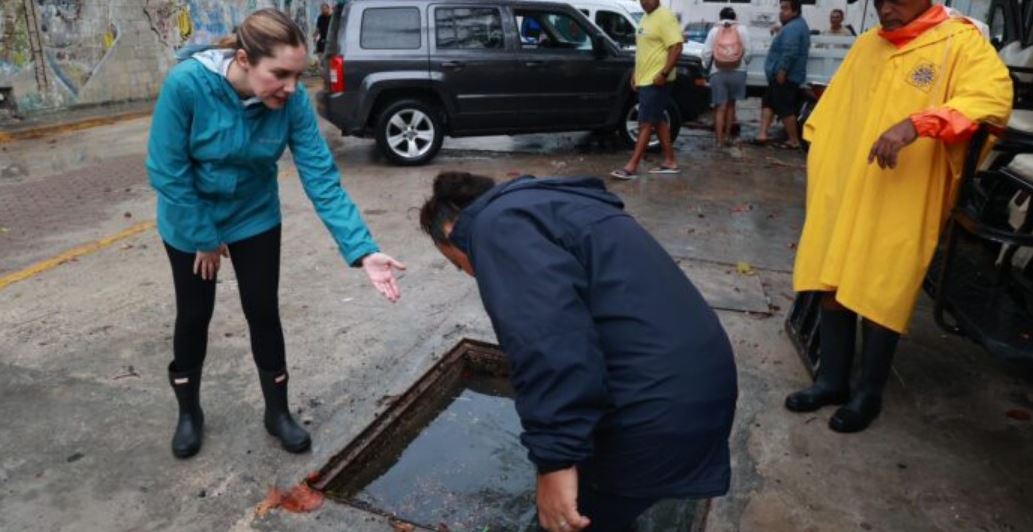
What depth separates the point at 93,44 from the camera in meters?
13.0

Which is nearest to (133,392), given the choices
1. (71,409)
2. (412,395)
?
(71,409)

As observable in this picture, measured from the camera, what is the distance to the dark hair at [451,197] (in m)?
1.92

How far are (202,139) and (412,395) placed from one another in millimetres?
1560

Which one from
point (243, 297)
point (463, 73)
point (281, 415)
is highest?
point (463, 73)

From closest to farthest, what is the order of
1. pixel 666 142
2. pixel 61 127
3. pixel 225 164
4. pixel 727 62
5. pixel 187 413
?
pixel 225 164
pixel 187 413
pixel 666 142
pixel 727 62
pixel 61 127

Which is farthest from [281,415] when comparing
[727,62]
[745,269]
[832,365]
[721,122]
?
[721,122]

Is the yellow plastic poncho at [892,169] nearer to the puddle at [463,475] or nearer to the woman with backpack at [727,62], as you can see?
the puddle at [463,475]

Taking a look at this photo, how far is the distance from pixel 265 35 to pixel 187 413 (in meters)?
1.62

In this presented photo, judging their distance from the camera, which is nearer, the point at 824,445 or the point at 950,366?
the point at 824,445

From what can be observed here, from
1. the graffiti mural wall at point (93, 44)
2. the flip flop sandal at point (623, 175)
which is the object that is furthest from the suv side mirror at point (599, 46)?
the graffiti mural wall at point (93, 44)

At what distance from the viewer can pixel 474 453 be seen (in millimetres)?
3371

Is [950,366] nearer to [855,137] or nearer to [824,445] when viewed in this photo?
[824,445]

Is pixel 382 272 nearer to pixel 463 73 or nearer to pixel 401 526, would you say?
pixel 401 526

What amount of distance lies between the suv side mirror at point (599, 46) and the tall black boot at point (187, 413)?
7095 mm
